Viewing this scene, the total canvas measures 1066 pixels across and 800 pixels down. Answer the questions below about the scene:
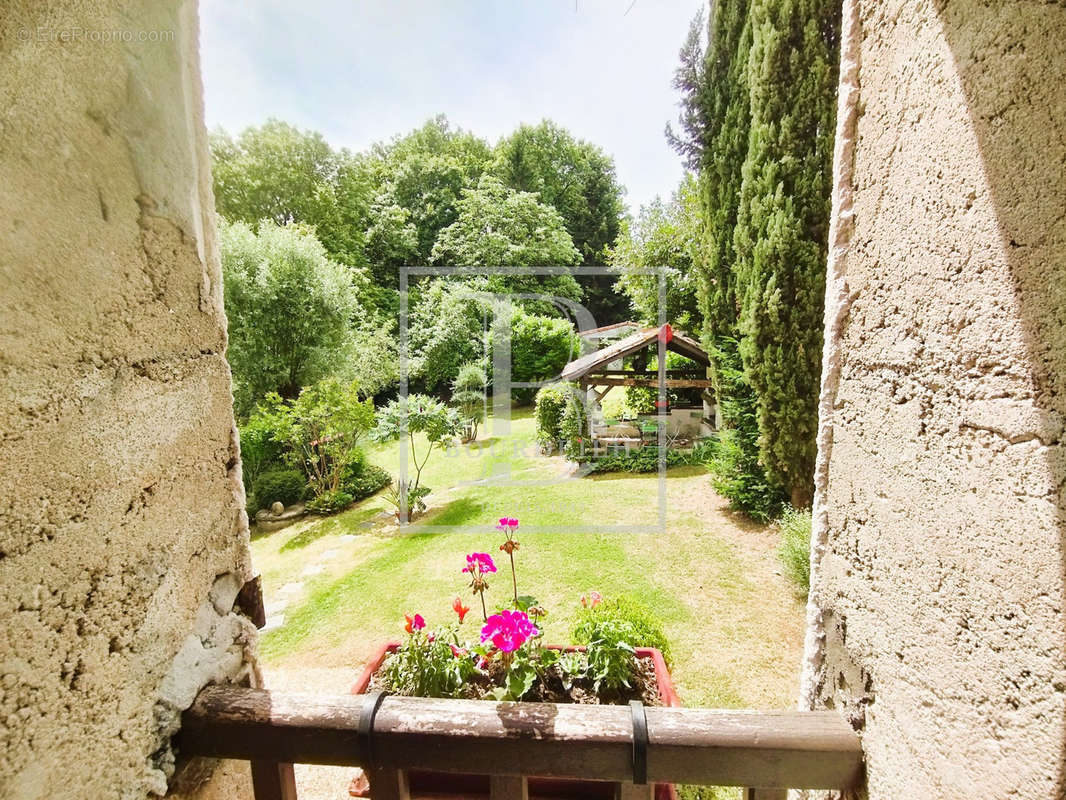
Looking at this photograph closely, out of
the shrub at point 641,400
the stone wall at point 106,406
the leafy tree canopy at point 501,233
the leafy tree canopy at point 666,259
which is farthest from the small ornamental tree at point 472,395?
the stone wall at point 106,406

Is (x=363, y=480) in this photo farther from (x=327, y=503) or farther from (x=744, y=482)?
(x=744, y=482)

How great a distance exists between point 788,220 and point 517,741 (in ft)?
19.6

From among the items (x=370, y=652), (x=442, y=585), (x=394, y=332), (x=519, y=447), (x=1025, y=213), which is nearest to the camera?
(x=1025, y=213)

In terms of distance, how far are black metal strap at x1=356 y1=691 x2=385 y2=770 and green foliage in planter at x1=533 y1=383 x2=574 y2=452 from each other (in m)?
9.31

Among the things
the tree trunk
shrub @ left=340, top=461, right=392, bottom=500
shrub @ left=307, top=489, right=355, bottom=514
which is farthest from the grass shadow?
the tree trunk

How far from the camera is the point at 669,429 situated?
10.3 metres

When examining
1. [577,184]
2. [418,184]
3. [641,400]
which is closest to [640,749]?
[641,400]

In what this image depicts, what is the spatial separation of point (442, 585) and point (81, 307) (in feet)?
15.7

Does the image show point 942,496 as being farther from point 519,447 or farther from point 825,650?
point 519,447

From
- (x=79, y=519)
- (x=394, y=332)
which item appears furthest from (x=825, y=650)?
(x=394, y=332)

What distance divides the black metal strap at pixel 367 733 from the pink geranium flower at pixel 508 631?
35.4 inches

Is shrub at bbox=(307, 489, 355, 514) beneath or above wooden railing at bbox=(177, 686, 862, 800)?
beneath

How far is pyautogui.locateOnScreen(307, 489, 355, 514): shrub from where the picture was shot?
26.0ft

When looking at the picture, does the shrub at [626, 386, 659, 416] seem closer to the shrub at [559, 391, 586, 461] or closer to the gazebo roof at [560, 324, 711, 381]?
the gazebo roof at [560, 324, 711, 381]
